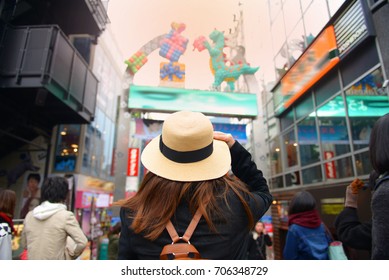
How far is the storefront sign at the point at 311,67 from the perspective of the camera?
6.05 metres

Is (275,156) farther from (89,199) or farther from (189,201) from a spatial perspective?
(189,201)

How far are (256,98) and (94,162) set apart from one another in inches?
303

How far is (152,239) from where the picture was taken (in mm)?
902

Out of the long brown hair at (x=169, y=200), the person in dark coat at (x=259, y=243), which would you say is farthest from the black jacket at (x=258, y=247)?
the long brown hair at (x=169, y=200)

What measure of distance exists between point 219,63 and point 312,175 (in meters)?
4.48

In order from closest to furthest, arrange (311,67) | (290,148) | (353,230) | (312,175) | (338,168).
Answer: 1. (353,230)
2. (338,168)
3. (311,67)
4. (312,175)
5. (290,148)

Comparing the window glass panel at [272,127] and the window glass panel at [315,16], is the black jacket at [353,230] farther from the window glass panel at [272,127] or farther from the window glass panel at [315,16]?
the window glass panel at [272,127]

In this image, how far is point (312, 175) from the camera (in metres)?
7.25

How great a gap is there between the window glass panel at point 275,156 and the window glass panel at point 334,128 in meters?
2.88

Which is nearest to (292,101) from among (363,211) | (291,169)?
(291,169)

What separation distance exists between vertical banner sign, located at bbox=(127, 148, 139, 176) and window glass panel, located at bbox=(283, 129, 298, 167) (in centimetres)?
585

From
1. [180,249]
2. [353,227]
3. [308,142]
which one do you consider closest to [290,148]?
[308,142]

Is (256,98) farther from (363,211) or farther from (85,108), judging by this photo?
(85,108)

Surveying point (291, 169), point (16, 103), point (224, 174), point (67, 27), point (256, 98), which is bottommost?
point (224, 174)
